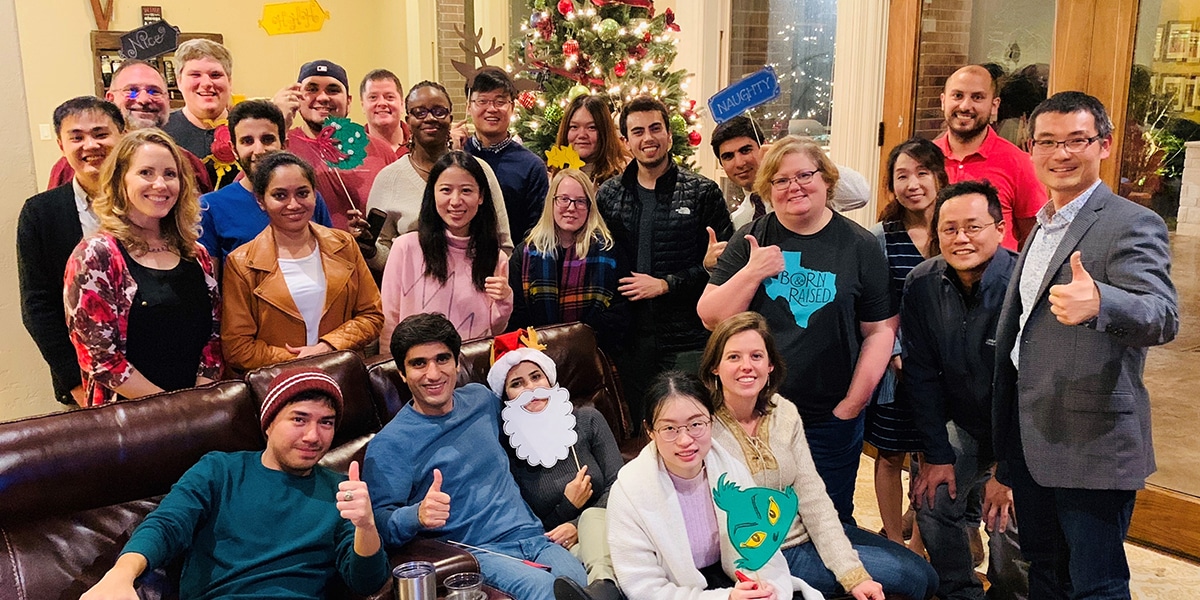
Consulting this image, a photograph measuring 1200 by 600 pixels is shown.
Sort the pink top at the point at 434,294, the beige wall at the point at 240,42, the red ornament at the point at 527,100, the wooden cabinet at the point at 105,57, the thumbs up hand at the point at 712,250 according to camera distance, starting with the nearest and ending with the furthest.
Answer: the pink top at the point at 434,294 < the thumbs up hand at the point at 712,250 < the red ornament at the point at 527,100 < the beige wall at the point at 240,42 < the wooden cabinet at the point at 105,57

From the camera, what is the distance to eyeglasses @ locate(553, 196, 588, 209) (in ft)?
10.9

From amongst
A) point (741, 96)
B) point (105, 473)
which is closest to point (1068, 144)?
point (741, 96)

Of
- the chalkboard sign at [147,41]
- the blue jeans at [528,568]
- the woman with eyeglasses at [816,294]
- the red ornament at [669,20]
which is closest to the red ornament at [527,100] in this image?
the red ornament at [669,20]

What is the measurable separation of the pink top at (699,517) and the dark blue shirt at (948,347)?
88 cm

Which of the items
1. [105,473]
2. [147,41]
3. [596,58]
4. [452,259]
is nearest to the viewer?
[105,473]

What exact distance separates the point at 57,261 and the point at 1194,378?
13.7ft

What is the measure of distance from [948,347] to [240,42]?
Result: 7.66 meters

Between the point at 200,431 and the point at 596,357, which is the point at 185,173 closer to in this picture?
the point at 200,431

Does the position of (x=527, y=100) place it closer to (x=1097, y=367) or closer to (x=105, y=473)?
(x=105, y=473)

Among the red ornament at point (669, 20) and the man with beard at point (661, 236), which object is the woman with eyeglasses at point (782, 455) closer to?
the man with beard at point (661, 236)

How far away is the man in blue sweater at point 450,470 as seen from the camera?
2.48 meters

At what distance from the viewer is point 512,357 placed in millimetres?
2793

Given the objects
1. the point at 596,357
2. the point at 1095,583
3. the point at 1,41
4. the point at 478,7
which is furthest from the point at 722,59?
the point at 1095,583

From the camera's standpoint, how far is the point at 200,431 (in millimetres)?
2379
